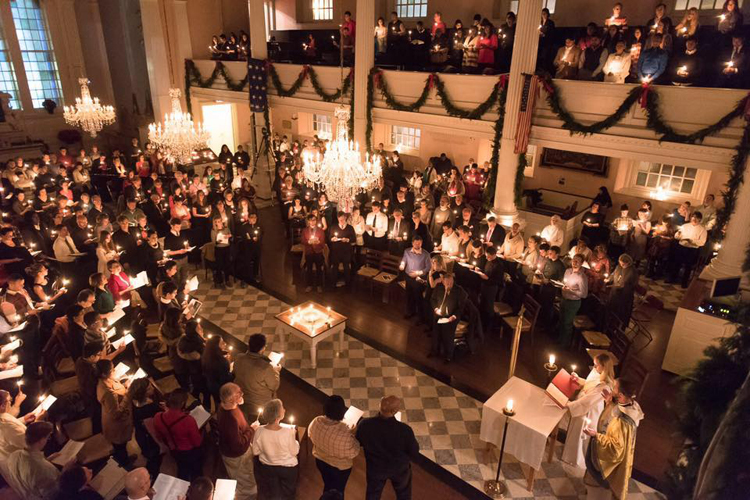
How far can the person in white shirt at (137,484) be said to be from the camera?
3541mm

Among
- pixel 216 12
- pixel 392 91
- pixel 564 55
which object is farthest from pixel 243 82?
pixel 564 55

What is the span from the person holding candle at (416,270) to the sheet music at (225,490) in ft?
15.4

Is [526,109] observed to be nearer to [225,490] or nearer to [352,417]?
[352,417]

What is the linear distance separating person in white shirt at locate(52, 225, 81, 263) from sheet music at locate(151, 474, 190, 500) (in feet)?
19.8

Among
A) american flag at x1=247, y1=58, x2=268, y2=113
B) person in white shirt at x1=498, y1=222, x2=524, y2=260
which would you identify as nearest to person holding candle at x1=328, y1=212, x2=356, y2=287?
person in white shirt at x1=498, y1=222, x2=524, y2=260

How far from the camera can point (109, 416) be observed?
467cm

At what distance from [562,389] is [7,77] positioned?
20143mm

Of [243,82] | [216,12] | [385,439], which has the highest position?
[216,12]

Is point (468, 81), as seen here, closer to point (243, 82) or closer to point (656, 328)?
point (656, 328)

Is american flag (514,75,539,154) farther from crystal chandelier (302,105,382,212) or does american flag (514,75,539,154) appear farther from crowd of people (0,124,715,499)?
crystal chandelier (302,105,382,212)

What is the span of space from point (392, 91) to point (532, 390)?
8.34 metres

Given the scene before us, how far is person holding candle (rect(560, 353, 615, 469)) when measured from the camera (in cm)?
494

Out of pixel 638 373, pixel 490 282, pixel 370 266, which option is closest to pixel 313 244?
pixel 370 266

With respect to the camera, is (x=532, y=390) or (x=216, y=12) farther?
(x=216, y=12)
